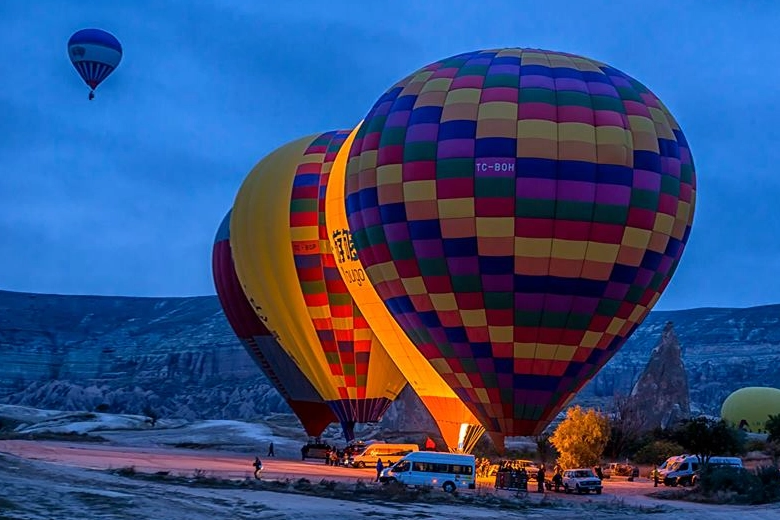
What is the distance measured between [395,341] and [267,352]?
12.3m

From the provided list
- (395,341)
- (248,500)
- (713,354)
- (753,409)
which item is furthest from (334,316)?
(713,354)

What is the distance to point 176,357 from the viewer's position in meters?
138

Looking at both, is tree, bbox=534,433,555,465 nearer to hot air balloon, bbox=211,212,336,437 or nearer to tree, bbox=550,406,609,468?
tree, bbox=550,406,609,468

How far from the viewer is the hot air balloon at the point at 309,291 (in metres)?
38.8

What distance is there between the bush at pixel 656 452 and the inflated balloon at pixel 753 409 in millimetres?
16514

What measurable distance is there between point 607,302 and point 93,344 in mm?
145069

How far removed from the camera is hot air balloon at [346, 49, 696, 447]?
27.5 meters

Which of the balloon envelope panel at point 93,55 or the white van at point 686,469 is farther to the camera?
the balloon envelope panel at point 93,55

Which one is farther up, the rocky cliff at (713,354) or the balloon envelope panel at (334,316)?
the rocky cliff at (713,354)

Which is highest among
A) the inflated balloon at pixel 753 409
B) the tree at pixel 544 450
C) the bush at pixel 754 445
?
the inflated balloon at pixel 753 409

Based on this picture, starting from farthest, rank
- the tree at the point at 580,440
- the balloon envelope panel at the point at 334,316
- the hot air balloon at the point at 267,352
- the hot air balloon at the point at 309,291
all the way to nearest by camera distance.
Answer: the hot air balloon at the point at 267,352, the tree at the point at 580,440, the hot air balloon at the point at 309,291, the balloon envelope panel at the point at 334,316

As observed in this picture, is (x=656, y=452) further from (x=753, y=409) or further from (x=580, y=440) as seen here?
(x=753, y=409)

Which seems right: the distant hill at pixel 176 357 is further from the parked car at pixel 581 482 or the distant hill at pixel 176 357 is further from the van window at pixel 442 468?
the van window at pixel 442 468

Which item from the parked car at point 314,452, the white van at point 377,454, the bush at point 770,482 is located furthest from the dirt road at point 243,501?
the parked car at point 314,452
